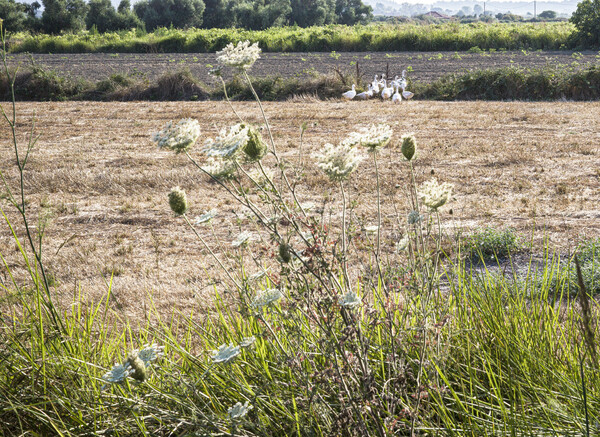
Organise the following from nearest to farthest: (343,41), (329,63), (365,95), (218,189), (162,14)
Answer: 1. (218,189)
2. (365,95)
3. (329,63)
4. (343,41)
5. (162,14)

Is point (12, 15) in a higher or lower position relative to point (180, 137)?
higher

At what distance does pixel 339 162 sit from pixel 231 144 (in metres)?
0.32

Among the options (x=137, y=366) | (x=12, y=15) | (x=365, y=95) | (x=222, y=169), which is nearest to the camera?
(x=137, y=366)

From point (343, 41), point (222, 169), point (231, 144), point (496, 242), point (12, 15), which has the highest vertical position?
point (12, 15)

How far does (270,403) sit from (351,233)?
64 cm

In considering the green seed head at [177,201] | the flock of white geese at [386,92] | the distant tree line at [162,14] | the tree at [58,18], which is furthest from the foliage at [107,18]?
the green seed head at [177,201]

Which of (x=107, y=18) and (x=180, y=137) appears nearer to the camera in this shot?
(x=180, y=137)

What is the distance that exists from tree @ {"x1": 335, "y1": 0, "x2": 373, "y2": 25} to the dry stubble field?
46.7 meters

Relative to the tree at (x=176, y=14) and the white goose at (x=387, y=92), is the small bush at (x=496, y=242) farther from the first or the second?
the tree at (x=176, y=14)

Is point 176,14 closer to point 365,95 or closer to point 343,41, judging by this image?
point 343,41

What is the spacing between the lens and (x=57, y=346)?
2146 mm

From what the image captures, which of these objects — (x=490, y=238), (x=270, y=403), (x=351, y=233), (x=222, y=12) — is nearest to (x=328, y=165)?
(x=351, y=233)

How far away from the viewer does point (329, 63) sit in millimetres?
20969

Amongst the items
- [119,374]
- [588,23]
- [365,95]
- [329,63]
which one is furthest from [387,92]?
[588,23]
